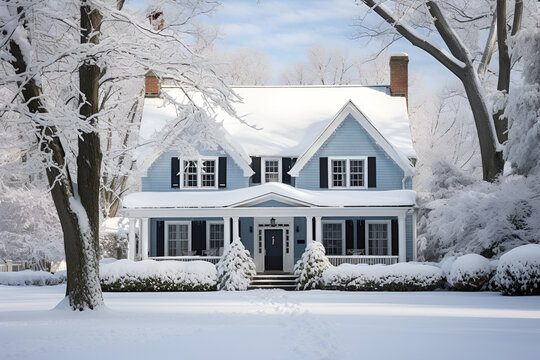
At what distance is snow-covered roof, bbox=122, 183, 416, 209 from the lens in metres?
25.6

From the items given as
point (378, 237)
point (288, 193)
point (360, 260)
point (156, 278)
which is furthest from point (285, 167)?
point (156, 278)

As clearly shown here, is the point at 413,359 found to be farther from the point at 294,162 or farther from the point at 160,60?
the point at 294,162

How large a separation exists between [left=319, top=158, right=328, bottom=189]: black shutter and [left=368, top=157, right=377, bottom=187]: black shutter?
1.77 m

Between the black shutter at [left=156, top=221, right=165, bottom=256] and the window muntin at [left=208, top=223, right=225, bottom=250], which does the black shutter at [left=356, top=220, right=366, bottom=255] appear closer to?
the window muntin at [left=208, top=223, right=225, bottom=250]

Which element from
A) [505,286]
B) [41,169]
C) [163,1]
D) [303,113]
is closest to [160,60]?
[163,1]

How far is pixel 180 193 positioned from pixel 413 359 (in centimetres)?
1978

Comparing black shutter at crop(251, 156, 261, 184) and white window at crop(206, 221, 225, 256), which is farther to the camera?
black shutter at crop(251, 156, 261, 184)

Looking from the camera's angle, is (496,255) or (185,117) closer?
(185,117)

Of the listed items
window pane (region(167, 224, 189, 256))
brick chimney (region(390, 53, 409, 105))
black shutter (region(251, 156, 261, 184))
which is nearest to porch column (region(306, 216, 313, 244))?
black shutter (region(251, 156, 261, 184))

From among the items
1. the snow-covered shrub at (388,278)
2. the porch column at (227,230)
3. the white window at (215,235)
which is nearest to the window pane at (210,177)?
the white window at (215,235)

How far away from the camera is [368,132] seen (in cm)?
2792

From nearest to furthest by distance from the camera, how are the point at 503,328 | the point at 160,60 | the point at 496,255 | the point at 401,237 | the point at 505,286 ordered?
the point at 503,328 < the point at 160,60 < the point at 505,286 < the point at 496,255 < the point at 401,237

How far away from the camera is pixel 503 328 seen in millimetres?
11461

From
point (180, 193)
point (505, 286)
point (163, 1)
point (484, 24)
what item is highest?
point (484, 24)
